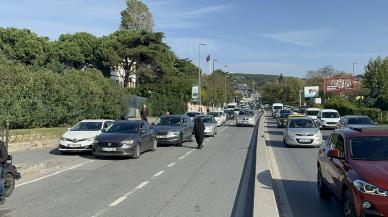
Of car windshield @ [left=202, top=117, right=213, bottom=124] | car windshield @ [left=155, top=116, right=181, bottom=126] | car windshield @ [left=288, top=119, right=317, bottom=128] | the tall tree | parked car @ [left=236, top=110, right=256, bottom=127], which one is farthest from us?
the tall tree

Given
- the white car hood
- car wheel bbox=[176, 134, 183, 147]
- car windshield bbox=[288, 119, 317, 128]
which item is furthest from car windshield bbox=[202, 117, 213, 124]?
the white car hood

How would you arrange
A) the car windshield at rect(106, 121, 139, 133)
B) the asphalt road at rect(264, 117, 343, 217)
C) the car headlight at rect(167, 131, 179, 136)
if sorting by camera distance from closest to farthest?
1. the asphalt road at rect(264, 117, 343, 217)
2. the car windshield at rect(106, 121, 139, 133)
3. the car headlight at rect(167, 131, 179, 136)

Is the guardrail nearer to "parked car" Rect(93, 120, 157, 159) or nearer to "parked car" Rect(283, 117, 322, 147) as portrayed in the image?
"parked car" Rect(93, 120, 157, 159)

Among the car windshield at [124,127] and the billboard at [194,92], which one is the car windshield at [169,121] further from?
the billboard at [194,92]

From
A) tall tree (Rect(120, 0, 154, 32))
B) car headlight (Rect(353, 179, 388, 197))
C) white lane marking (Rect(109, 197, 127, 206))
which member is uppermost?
tall tree (Rect(120, 0, 154, 32))

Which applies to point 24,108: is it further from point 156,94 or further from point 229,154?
point 156,94

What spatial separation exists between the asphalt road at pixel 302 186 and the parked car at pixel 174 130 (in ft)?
18.7

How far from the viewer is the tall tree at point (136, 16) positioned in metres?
76.9

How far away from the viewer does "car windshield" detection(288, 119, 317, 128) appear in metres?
24.9

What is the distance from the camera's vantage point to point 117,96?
3906 cm

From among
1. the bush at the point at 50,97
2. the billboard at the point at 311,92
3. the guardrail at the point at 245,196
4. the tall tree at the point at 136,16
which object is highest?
the tall tree at the point at 136,16

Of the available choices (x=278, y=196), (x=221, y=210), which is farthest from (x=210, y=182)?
(x=221, y=210)

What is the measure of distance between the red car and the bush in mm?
17856

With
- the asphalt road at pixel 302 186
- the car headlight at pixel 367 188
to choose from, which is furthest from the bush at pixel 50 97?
the car headlight at pixel 367 188
